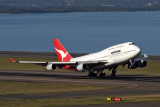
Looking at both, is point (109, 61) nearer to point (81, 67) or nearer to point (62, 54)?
point (81, 67)

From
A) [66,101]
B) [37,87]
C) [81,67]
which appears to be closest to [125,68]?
[81,67]

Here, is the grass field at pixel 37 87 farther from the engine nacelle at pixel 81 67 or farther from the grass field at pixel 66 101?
the grass field at pixel 66 101

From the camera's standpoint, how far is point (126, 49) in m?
87.8

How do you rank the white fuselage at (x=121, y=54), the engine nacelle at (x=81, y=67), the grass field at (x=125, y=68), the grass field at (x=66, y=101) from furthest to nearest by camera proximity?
the grass field at (x=125, y=68) → the engine nacelle at (x=81, y=67) → the white fuselage at (x=121, y=54) → the grass field at (x=66, y=101)

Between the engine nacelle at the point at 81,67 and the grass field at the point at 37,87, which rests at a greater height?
the engine nacelle at the point at 81,67

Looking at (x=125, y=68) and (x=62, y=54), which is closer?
(x=62, y=54)

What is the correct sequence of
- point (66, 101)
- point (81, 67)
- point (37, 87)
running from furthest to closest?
1. point (81, 67)
2. point (37, 87)
3. point (66, 101)

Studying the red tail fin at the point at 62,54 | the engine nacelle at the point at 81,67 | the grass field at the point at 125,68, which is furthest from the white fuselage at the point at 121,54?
the grass field at the point at 125,68

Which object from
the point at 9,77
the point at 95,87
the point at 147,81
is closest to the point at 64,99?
the point at 95,87

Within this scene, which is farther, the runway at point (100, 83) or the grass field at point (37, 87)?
the grass field at point (37, 87)

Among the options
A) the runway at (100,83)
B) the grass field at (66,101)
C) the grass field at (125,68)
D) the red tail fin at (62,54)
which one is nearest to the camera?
the grass field at (66,101)

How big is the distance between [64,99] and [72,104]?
5.13 meters

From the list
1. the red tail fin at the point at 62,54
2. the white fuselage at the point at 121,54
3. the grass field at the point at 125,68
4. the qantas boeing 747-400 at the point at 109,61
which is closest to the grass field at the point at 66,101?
the white fuselage at the point at 121,54

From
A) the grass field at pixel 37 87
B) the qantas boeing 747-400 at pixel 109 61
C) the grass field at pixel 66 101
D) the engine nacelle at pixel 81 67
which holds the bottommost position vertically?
the grass field at pixel 66 101
